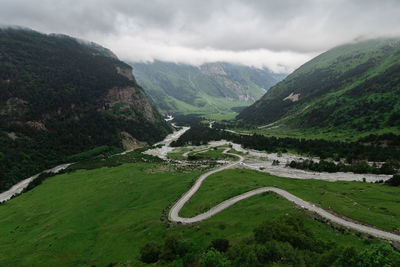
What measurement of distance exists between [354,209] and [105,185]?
4906 inches

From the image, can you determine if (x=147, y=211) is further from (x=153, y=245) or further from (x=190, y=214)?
(x=153, y=245)

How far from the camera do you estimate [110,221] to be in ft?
277

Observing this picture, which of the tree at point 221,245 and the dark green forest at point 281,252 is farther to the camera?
the tree at point 221,245

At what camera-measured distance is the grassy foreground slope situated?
58375mm

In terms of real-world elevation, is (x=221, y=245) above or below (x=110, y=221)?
above

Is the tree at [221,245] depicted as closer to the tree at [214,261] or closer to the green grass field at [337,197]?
the tree at [214,261]

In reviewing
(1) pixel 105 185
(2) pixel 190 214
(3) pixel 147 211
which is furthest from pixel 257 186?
(1) pixel 105 185

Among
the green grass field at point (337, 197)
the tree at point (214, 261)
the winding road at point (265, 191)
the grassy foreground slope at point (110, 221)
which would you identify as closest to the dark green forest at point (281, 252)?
the tree at point (214, 261)

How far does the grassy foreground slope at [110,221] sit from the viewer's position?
58.4 metres

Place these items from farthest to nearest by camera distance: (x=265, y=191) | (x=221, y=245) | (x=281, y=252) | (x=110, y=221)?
1. (x=110, y=221)
2. (x=265, y=191)
3. (x=221, y=245)
4. (x=281, y=252)

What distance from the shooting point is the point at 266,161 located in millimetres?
166125

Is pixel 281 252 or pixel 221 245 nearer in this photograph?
pixel 281 252

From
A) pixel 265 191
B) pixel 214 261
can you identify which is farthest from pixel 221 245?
pixel 265 191

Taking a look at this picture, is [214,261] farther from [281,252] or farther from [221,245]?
[221,245]
